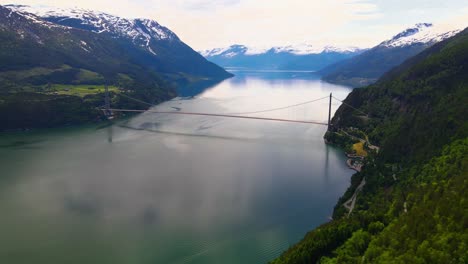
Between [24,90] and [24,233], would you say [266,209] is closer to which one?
[24,233]

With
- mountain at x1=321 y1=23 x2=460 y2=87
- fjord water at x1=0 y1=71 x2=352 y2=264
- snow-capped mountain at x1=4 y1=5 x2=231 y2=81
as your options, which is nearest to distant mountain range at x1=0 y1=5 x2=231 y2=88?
snow-capped mountain at x1=4 y1=5 x2=231 y2=81

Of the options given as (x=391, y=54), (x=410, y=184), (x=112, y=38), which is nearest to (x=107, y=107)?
(x=410, y=184)

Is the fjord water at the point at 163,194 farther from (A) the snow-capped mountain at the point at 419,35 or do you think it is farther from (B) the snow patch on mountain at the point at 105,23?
(A) the snow-capped mountain at the point at 419,35

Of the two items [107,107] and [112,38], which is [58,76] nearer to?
[107,107]

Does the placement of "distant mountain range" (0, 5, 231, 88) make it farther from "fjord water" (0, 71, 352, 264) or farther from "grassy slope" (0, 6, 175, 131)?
"fjord water" (0, 71, 352, 264)

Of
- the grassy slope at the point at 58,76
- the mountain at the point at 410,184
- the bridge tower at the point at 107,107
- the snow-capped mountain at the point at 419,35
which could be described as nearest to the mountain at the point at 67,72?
the grassy slope at the point at 58,76
